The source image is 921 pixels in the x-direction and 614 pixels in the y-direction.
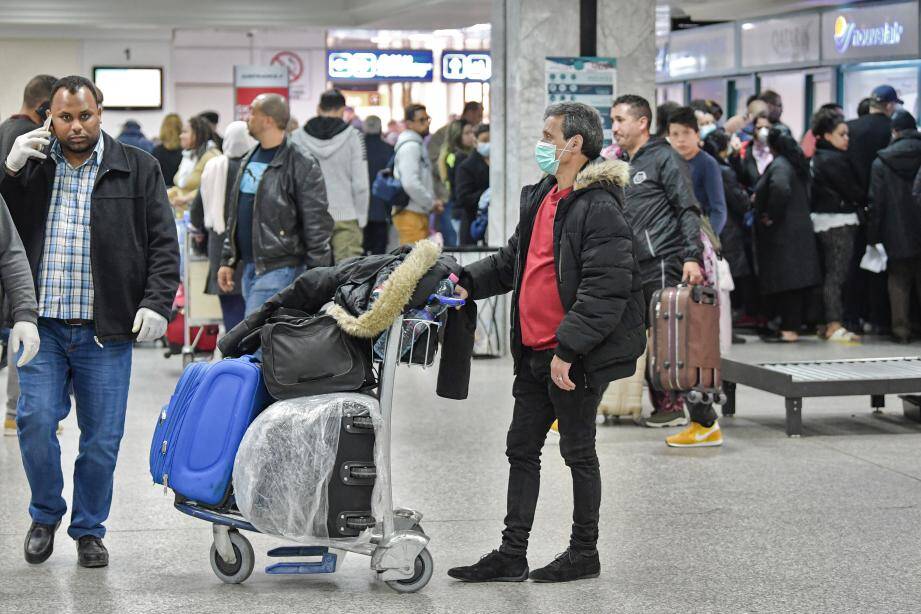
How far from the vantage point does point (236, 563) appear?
4.96 m

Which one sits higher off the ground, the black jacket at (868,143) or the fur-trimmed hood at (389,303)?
the black jacket at (868,143)

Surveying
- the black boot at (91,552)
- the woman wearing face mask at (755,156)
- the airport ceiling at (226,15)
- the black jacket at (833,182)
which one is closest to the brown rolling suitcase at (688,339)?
the black boot at (91,552)

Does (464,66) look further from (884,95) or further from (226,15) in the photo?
(884,95)

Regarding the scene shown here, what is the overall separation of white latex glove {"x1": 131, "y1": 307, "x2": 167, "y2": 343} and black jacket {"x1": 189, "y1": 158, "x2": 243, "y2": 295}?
416 cm

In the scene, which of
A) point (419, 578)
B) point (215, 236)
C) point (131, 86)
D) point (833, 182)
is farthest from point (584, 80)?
point (131, 86)

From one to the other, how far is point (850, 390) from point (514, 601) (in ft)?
13.0

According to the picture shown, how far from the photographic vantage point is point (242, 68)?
17797 mm

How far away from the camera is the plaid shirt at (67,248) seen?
16.7 ft

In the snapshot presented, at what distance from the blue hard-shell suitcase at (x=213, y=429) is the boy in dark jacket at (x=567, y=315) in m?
0.86

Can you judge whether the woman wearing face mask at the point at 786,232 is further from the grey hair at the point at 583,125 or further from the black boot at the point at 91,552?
the black boot at the point at 91,552

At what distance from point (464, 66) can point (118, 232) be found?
18.7m

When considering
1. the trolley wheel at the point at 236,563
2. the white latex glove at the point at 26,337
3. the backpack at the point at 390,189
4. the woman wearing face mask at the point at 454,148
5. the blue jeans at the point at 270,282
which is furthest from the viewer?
the woman wearing face mask at the point at 454,148

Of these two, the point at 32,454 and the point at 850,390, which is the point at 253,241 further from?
the point at 850,390

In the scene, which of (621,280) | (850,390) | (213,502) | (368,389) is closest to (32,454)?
(213,502)
